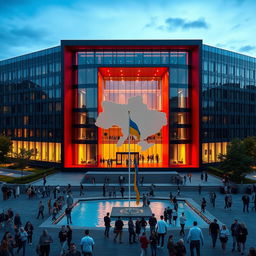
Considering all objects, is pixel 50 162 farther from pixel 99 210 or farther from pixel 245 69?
pixel 245 69

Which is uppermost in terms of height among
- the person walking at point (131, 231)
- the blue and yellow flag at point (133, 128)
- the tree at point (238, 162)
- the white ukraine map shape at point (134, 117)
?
the white ukraine map shape at point (134, 117)

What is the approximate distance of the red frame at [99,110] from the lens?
5266cm

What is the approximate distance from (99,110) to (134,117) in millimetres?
27497

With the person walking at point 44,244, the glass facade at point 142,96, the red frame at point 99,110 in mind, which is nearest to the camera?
the person walking at point 44,244

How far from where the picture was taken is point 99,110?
53875 millimetres

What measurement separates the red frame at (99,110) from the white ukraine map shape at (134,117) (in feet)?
87.3

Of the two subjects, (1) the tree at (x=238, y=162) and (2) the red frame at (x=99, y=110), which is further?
(2) the red frame at (x=99, y=110)

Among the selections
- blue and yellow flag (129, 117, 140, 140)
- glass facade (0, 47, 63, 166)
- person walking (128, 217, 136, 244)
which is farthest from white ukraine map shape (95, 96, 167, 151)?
glass facade (0, 47, 63, 166)

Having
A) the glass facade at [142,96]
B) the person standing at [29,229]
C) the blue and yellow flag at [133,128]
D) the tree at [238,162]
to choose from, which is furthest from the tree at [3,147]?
the person standing at [29,229]

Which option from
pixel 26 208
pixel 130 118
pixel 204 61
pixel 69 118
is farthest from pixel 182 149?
pixel 26 208

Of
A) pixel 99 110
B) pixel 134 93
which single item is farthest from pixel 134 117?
pixel 134 93

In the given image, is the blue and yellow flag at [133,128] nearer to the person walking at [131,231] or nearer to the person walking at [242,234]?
the person walking at [131,231]

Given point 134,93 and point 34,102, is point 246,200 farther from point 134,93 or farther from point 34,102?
point 34,102

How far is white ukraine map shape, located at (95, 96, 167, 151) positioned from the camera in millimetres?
26953
